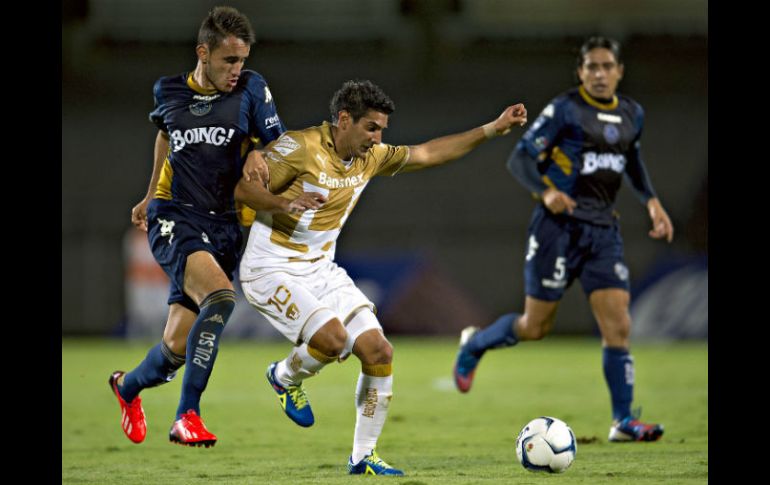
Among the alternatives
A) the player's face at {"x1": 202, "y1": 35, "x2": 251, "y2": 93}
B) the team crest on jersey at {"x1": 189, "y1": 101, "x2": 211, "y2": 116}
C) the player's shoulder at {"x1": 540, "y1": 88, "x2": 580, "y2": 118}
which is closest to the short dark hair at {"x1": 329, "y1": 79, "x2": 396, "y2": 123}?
the player's face at {"x1": 202, "y1": 35, "x2": 251, "y2": 93}

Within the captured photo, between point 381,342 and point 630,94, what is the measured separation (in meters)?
15.6

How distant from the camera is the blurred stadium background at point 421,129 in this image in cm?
→ 1688

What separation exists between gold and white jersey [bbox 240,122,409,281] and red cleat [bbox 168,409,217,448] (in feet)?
3.21

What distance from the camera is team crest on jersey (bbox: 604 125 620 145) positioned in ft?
25.8

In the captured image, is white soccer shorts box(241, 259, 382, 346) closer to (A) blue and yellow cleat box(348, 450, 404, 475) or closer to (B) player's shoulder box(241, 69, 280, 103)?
(A) blue and yellow cleat box(348, 450, 404, 475)

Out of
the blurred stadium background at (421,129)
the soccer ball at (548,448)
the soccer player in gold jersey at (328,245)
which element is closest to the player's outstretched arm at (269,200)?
the soccer player in gold jersey at (328,245)

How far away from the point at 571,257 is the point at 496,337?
1032 millimetres

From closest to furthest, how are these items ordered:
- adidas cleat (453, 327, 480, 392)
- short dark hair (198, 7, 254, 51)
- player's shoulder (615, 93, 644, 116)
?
short dark hair (198, 7, 254, 51), player's shoulder (615, 93, 644, 116), adidas cleat (453, 327, 480, 392)

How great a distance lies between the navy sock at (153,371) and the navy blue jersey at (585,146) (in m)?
2.91

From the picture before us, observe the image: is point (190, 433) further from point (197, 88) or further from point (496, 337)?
point (496, 337)

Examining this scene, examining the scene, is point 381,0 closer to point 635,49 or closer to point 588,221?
point 635,49

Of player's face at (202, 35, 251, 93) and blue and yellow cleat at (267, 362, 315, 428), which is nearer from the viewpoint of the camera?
player's face at (202, 35, 251, 93)

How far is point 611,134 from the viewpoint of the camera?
7.89 metres
